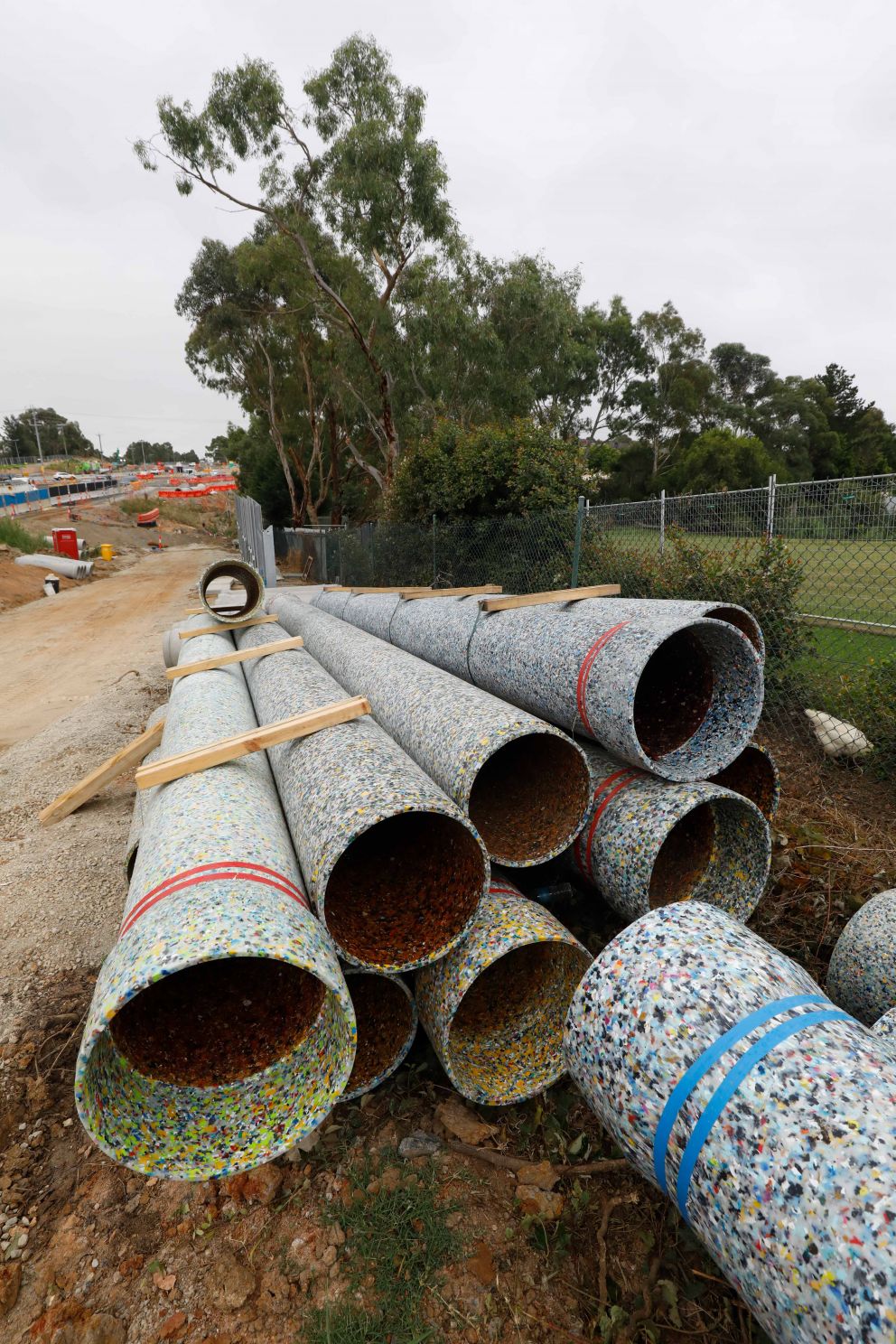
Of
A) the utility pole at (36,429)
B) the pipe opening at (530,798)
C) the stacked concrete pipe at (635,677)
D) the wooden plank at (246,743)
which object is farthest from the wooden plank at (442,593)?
the utility pole at (36,429)

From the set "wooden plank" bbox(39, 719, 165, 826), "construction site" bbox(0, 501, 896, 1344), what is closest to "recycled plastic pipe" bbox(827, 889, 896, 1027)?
"construction site" bbox(0, 501, 896, 1344)

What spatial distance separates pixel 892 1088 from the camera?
1.31m

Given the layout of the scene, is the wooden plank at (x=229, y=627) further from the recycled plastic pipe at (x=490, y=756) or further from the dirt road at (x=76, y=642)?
the dirt road at (x=76, y=642)

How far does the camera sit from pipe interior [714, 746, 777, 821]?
321 cm

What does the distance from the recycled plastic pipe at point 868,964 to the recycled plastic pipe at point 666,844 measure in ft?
1.58

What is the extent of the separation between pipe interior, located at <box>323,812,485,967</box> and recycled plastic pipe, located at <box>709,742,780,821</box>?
58.6 inches

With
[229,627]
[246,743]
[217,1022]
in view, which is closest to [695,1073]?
[217,1022]

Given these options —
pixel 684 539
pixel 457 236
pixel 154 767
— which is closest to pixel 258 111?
pixel 457 236

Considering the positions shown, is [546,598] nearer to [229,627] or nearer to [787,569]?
[787,569]

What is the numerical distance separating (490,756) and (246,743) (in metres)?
1.05

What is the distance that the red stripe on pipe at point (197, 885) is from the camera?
1846 mm

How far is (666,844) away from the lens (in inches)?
129

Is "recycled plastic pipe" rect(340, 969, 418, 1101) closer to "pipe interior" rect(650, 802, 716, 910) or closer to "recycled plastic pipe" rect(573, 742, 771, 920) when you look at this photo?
"recycled plastic pipe" rect(573, 742, 771, 920)

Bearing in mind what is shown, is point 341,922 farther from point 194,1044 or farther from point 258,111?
point 258,111
